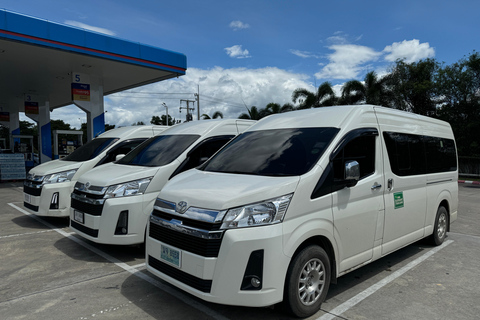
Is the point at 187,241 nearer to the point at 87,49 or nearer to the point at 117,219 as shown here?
the point at 117,219

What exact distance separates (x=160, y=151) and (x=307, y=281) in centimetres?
343

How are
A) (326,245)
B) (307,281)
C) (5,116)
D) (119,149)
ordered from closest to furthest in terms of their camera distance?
(307,281)
(326,245)
(119,149)
(5,116)

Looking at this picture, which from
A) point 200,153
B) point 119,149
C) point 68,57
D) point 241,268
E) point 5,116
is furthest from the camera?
point 5,116

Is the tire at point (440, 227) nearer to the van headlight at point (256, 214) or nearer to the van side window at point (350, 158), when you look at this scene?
the van side window at point (350, 158)

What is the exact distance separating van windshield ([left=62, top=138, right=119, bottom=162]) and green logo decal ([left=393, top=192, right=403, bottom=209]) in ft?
19.1

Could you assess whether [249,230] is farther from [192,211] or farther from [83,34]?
[83,34]

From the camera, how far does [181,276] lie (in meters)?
3.09

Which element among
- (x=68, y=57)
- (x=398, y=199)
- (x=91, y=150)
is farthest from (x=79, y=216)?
(x=68, y=57)

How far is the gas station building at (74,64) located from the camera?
11.1 metres

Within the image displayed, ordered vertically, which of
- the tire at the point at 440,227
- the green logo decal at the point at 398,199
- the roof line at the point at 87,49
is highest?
the roof line at the point at 87,49

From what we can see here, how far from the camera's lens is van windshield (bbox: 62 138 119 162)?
289 inches

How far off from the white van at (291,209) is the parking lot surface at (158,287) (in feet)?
1.29

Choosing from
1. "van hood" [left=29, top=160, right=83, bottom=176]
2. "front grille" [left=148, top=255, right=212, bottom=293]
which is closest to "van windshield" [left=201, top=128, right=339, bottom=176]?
"front grille" [left=148, top=255, right=212, bottom=293]

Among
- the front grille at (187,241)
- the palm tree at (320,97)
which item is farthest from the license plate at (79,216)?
the palm tree at (320,97)
